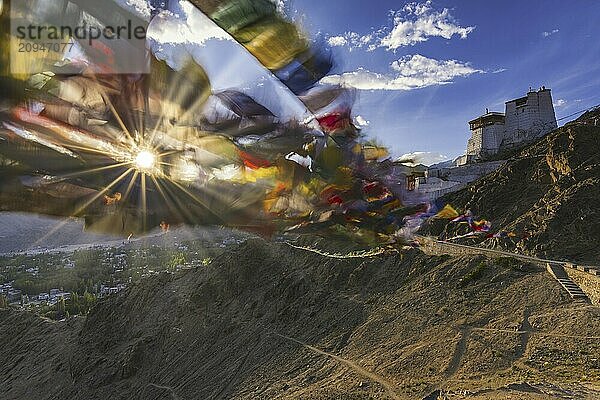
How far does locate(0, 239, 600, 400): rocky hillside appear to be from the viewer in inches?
410

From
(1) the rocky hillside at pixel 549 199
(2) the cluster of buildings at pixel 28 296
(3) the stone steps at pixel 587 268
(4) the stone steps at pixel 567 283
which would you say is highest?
(1) the rocky hillside at pixel 549 199

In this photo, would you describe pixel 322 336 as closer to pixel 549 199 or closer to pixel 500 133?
pixel 549 199

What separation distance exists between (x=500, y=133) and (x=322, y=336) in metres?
33.1

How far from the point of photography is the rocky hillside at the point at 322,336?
410 inches

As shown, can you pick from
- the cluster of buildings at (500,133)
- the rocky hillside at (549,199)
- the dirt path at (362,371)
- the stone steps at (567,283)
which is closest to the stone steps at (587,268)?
the stone steps at (567,283)

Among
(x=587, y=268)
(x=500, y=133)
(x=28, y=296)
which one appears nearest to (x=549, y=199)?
(x=587, y=268)

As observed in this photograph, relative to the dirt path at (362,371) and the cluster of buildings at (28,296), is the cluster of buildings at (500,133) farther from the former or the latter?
the cluster of buildings at (28,296)

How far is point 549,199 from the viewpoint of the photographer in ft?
67.8

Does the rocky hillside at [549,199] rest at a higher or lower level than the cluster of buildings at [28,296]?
higher

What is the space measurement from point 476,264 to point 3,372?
33.2m

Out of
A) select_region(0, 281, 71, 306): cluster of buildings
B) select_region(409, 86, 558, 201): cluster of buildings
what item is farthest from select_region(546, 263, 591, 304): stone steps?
select_region(0, 281, 71, 306): cluster of buildings

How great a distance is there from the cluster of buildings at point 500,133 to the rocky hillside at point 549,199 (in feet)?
20.7

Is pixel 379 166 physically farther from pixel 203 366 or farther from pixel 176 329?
pixel 176 329

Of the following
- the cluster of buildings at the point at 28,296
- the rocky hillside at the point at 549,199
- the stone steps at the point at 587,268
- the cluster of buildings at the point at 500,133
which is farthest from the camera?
Answer: the cluster of buildings at the point at 28,296
